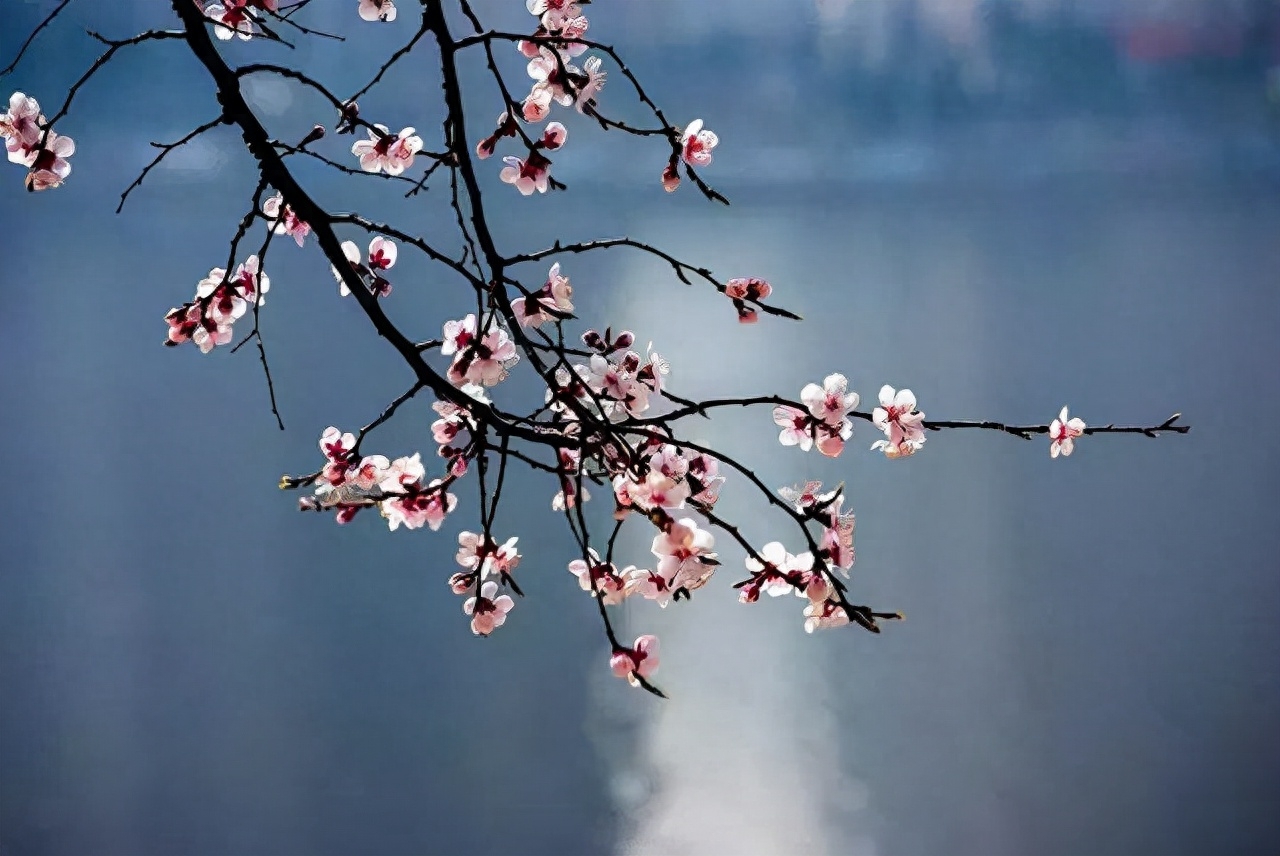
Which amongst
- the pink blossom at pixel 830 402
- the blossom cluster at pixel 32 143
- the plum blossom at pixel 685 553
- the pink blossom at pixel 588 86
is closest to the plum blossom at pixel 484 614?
the plum blossom at pixel 685 553

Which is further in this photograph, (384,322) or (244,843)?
(244,843)

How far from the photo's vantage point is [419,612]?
2188mm

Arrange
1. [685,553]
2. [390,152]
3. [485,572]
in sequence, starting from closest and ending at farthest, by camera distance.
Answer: [685,553] → [485,572] → [390,152]

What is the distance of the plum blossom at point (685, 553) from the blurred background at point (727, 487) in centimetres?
140

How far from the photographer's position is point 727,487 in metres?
2.15

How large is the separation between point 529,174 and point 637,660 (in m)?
0.44

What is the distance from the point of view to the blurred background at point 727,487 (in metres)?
2.16

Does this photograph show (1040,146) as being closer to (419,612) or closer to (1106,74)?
(1106,74)

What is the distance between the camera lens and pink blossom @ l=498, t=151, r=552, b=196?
91 cm

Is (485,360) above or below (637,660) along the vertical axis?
above

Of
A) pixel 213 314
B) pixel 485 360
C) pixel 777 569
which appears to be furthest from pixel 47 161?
pixel 777 569

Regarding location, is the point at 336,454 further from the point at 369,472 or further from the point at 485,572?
the point at 485,572

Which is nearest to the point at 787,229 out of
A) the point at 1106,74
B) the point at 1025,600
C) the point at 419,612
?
the point at 1106,74

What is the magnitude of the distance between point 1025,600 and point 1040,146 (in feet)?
3.19
